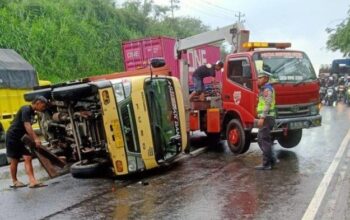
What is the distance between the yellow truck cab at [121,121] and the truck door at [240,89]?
1.54 metres

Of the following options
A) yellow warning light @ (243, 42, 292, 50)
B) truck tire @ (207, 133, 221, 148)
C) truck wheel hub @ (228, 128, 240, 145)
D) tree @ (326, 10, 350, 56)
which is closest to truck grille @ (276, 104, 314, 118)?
truck wheel hub @ (228, 128, 240, 145)

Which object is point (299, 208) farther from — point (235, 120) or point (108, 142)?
point (235, 120)

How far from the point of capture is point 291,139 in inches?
425

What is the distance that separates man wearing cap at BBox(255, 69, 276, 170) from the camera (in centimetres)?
858

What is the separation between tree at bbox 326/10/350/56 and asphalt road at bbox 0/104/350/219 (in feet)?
79.1

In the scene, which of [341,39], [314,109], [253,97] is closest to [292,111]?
[314,109]

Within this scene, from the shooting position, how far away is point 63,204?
6645 millimetres

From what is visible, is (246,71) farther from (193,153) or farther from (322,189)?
(322,189)

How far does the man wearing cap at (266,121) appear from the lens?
858 centimetres

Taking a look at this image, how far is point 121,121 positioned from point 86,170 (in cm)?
113

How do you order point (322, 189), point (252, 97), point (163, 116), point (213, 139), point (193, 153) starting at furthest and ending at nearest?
point (213, 139) → point (193, 153) → point (252, 97) → point (163, 116) → point (322, 189)

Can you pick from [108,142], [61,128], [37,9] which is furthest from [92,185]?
[37,9]

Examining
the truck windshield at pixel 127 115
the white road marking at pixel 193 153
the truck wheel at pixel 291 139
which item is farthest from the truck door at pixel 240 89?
the truck windshield at pixel 127 115

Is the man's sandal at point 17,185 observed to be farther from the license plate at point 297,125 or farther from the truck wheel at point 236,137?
the license plate at point 297,125
